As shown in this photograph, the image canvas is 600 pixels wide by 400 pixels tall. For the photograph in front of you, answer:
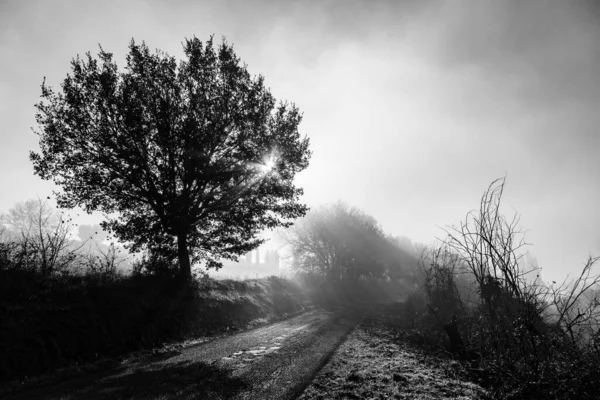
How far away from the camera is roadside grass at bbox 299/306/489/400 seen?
455 cm

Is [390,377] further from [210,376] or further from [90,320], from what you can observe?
[90,320]

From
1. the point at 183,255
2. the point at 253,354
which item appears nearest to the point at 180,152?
the point at 183,255

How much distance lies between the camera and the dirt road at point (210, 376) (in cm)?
447

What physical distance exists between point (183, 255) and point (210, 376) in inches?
339

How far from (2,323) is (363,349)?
8598 mm

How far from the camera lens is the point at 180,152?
12609mm

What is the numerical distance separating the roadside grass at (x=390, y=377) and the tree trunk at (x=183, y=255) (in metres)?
8.19

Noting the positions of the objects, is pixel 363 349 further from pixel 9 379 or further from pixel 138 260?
pixel 138 260

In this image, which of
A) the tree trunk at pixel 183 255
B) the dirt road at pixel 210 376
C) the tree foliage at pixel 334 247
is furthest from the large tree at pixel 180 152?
the tree foliage at pixel 334 247

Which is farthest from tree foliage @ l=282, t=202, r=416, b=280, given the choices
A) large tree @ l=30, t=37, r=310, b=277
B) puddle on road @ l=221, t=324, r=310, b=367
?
puddle on road @ l=221, t=324, r=310, b=367

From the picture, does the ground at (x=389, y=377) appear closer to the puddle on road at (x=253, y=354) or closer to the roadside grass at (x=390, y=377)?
the roadside grass at (x=390, y=377)

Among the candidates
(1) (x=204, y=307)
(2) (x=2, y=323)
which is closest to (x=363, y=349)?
(1) (x=204, y=307)

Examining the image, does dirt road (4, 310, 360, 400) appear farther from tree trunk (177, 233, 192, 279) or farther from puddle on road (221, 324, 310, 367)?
tree trunk (177, 233, 192, 279)

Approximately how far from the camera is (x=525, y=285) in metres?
4.38
